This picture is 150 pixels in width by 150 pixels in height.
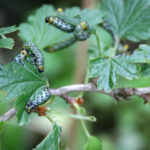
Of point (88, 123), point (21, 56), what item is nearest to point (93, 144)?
point (21, 56)

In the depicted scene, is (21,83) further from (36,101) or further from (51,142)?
(51,142)

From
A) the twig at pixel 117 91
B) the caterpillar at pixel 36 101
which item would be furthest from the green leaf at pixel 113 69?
the caterpillar at pixel 36 101

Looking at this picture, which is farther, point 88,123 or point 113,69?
point 88,123

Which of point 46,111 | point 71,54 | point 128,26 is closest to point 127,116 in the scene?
point 71,54

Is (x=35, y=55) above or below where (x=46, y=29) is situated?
below

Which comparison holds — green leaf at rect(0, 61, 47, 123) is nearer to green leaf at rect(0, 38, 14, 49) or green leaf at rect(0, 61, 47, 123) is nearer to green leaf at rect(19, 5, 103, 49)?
green leaf at rect(0, 38, 14, 49)
